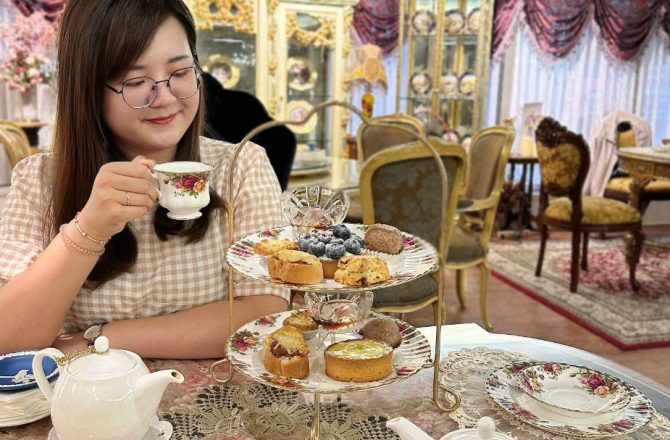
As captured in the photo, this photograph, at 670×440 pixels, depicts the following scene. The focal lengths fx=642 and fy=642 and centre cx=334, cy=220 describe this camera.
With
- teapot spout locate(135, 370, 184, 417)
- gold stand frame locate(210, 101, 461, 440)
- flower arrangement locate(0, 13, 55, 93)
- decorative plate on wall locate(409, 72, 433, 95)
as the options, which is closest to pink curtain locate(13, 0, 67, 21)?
flower arrangement locate(0, 13, 55, 93)

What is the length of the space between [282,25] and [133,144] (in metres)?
3.69

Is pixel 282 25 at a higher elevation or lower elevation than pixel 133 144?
higher

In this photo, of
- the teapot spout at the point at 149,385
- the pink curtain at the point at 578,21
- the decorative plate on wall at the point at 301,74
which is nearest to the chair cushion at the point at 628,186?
the pink curtain at the point at 578,21

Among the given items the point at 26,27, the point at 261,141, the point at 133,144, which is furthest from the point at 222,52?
the point at 133,144

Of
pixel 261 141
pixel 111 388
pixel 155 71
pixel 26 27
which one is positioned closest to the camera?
pixel 111 388

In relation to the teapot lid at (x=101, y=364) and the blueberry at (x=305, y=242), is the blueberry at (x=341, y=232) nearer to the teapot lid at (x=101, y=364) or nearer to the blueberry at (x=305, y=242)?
the blueberry at (x=305, y=242)

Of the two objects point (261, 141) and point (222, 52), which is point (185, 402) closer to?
point (261, 141)

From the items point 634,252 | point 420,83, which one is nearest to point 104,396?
point 634,252

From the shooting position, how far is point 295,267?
2.61ft

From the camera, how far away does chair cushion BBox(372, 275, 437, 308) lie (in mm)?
2523

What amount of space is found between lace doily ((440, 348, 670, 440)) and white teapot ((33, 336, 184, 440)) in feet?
1.47

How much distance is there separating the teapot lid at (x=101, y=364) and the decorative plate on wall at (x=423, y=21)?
193 inches

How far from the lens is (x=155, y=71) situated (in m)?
1.12

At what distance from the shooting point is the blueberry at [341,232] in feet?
3.01
